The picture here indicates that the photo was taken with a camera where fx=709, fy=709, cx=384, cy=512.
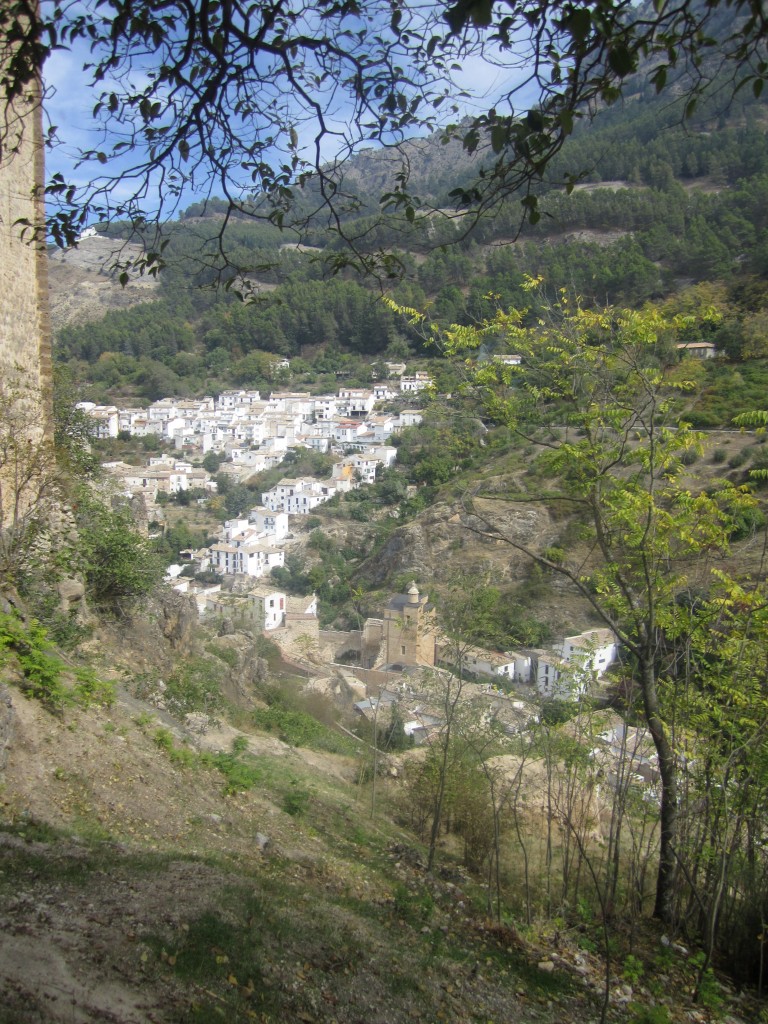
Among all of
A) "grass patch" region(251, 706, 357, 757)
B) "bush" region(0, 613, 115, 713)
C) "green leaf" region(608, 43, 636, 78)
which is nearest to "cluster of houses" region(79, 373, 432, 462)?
"grass patch" region(251, 706, 357, 757)

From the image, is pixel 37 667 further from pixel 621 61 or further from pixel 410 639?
pixel 410 639

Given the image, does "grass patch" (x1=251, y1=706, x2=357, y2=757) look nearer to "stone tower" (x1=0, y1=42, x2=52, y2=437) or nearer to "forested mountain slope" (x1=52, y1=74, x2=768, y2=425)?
"stone tower" (x1=0, y1=42, x2=52, y2=437)

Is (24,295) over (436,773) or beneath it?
over

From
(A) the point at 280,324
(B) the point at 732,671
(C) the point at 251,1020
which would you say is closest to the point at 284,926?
(C) the point at 251,1020

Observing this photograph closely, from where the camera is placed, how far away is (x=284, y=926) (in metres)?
3.03

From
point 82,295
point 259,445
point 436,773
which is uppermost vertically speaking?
point 82,295

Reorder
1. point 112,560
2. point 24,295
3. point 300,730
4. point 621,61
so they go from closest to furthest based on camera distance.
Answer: point 621,61 < point 24,295 < point 112,560 < point 300,730

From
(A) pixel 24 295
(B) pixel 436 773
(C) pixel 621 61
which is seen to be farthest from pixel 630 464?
(A) pixel 24 295

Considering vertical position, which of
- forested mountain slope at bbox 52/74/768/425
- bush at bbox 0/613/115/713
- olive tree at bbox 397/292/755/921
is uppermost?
forested mountain slope at bbox 52/74/768/425

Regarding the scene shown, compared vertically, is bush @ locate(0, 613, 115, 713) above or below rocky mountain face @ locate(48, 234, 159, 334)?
below

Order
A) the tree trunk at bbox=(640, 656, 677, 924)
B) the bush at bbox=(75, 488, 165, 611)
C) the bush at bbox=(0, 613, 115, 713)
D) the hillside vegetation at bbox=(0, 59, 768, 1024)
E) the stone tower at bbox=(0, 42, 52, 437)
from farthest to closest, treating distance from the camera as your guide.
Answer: the bush at bbox=(75, 488, 165, 611), the stone tower at bbox=(0, 42, 52, 437), the bush at bbox=(0, 613, 115, 713), the tree trunk at bbox=(640, 656, 677, 924), the hillside vegetation at bbox=(0, 59, 768, 1024)

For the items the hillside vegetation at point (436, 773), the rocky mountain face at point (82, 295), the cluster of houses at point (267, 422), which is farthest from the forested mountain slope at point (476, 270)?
the hillside vegetation at point (436, 773)

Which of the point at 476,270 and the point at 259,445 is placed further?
the point at 476,270

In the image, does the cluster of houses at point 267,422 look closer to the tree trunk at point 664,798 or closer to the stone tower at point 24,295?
the stone tower at point 24,295
